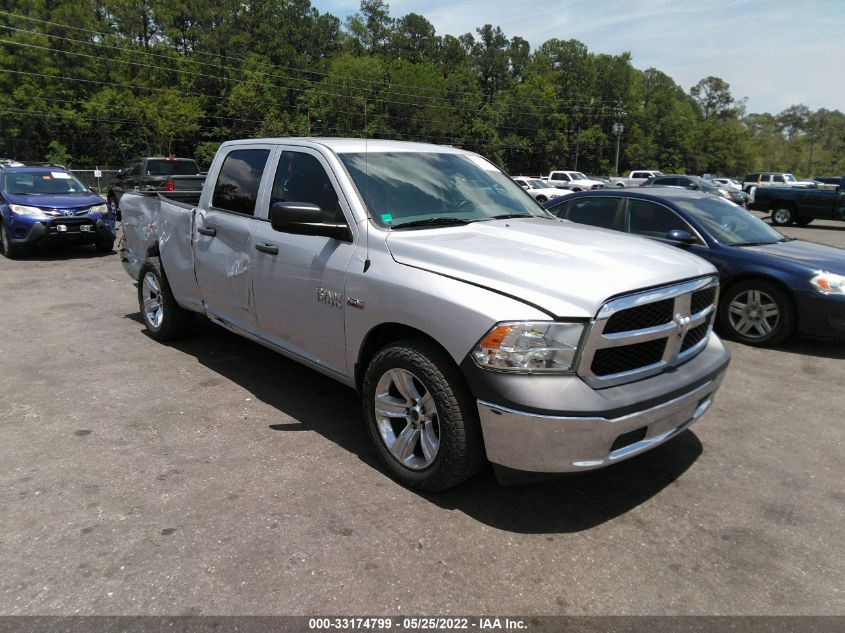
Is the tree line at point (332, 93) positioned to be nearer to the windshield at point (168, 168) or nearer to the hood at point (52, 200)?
the windshield at point (168, 168)


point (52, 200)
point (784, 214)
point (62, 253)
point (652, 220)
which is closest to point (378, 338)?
point (652, 220)

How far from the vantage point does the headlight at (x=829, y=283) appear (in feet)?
20.0

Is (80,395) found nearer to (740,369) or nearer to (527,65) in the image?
(740,369)

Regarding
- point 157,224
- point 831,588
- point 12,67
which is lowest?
point 831,588

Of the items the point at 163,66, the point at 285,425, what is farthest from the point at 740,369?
the point at 163,66

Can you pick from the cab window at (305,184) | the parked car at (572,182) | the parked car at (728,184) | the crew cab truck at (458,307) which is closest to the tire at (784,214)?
the parked car at (572,182)

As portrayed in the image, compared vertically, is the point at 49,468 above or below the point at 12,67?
below

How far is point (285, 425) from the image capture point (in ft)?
14.4

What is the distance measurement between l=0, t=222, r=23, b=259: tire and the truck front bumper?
11.8 meters

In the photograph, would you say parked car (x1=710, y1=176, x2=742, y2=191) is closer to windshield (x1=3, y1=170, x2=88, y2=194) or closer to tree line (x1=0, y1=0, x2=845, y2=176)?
tree line (x1=0, y1=0, x2=845, y2=176)

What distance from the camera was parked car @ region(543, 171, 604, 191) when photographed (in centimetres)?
4142

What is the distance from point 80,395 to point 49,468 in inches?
52.3

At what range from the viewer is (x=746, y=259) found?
6.55 meters

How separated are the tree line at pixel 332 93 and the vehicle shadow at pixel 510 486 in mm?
58026
